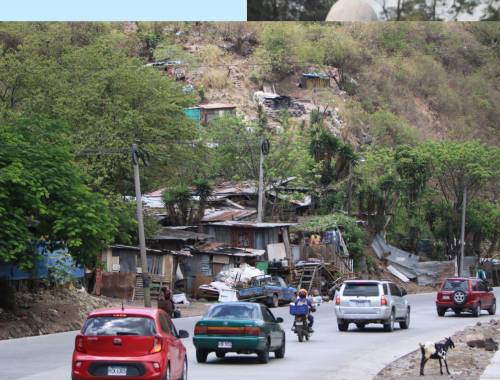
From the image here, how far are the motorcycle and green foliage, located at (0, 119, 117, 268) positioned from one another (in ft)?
25.1

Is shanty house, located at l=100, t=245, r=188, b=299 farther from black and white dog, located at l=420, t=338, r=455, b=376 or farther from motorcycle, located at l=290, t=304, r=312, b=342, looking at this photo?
black and white dog, located at l=420, t=338, r=455, b=376

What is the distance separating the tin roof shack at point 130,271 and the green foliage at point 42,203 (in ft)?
50.1

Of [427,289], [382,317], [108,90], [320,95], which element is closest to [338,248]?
[427,289]

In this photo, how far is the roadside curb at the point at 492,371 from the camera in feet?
61.6

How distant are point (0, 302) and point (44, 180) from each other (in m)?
4.70

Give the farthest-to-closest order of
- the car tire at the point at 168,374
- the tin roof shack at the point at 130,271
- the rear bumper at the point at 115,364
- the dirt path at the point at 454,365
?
the tin roof shack at the point at 130,271 < the dirt path at the point at 454,365 < the car tire at the point at 168,374 < the rear bumper at the point at 115,364

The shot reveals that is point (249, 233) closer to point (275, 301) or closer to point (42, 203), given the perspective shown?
point (275, 301)

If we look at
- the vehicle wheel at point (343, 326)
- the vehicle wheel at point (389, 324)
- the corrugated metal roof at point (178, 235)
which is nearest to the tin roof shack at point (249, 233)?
the corrugated metal roof at point (178, 235)

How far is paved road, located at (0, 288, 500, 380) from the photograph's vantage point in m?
20.3

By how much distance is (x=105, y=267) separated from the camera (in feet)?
171

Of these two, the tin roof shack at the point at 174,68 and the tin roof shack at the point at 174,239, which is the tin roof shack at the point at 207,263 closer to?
the tin roof shack at the point at 174,239

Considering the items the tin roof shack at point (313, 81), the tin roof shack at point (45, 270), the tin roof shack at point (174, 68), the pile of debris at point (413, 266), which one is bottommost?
the pile of debris at point (413, 266)

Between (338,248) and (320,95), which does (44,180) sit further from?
(320,95)

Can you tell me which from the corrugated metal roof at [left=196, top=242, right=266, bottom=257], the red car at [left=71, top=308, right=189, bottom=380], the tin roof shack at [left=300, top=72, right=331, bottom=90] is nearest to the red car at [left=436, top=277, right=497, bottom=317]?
the corrugated metal roof at [left=196, top=242, right=266, bottom=257]
